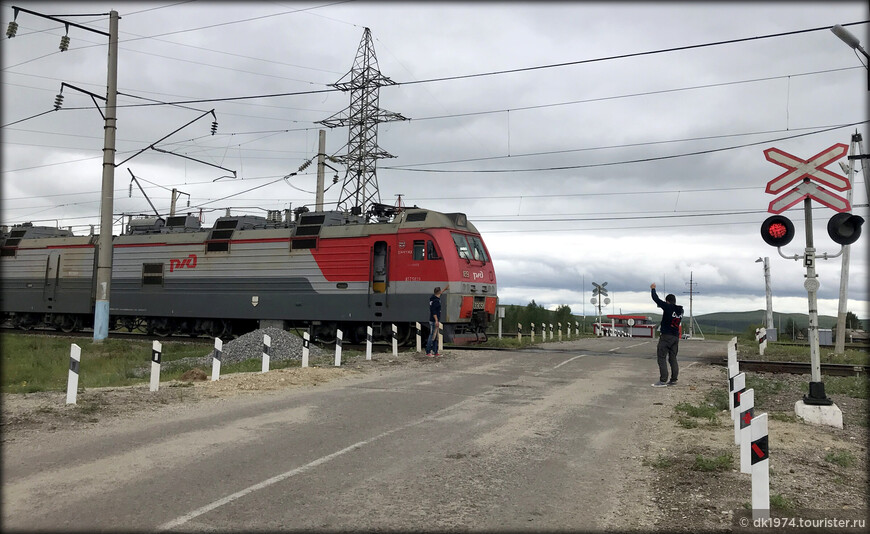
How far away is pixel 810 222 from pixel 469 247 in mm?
11994

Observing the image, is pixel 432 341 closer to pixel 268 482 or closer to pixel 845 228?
pixel 845 228

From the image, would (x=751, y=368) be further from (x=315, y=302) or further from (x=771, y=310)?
(x=771, y=310)

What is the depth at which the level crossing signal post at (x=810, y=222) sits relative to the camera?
351 inches

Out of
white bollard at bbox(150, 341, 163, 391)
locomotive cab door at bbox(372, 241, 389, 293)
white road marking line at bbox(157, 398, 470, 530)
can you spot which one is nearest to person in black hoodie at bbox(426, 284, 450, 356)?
locomotive cab door at bbox(372, 241, 389, 293)

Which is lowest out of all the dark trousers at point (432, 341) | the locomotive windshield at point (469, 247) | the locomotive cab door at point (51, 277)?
the dark trousers at point (432, 341)

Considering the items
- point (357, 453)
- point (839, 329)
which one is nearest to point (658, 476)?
point (357, 453)

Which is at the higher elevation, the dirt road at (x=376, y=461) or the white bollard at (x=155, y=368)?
the white bollard at (x=155, y=368)

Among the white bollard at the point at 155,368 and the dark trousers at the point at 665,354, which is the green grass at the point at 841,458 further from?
the white bollard at the point at 155,368

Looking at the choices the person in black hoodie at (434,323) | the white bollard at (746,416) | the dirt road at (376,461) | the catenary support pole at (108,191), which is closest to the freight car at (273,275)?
the person in black hoodie at (434,323)

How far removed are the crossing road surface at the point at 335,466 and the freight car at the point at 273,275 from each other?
28.8ft

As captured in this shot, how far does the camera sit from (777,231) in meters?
9.10

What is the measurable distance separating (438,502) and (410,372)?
9.46 m

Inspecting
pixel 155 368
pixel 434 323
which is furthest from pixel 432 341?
pixel 155 368

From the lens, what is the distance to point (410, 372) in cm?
1473
